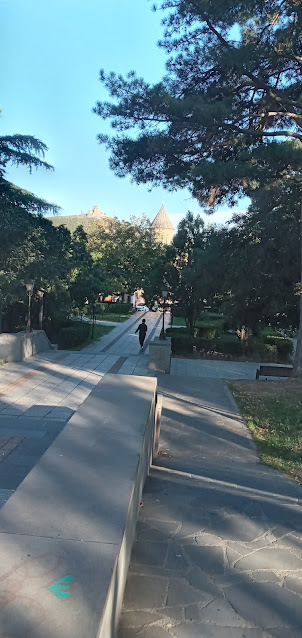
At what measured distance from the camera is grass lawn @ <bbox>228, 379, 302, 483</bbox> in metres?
5.52

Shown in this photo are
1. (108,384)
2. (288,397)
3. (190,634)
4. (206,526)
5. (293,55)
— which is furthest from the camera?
(293,55)

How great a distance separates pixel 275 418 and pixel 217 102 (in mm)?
7821

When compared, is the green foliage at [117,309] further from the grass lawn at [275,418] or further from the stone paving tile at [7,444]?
the stone paving tile at [7,444]

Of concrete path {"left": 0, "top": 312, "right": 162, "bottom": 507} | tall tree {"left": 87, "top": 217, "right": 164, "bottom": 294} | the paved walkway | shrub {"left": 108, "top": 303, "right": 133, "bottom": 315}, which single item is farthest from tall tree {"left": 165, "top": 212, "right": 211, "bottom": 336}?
shrub {"left": 108, "top": 303, "right": 133, "bottom": 315}

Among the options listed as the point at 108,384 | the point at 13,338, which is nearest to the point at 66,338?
the point at 13,338

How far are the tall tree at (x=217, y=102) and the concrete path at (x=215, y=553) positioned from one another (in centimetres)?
843

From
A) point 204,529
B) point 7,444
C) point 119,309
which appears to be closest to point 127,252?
point 119,309

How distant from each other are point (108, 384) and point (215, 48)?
34.9ft

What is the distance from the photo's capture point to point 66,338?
2180 cm

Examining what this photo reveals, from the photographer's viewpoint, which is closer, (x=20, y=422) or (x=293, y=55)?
(x=20, y=422)

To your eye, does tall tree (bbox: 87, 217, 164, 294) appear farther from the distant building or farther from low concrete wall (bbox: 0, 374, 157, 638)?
low concrete wall (bbox: 0, 374, 157, 638)

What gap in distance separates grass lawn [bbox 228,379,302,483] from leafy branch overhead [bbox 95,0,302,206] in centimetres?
551

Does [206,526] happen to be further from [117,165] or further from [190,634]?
[117,165]

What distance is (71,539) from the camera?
6.48 ft
